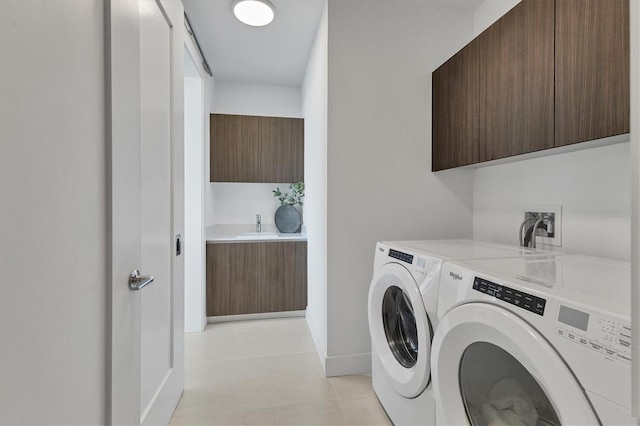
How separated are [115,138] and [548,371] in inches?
47.4

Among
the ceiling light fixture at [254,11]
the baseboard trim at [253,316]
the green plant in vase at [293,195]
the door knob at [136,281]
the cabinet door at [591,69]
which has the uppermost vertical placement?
the ceiling light fixture at [254,11]

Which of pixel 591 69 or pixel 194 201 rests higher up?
pixel 591 69

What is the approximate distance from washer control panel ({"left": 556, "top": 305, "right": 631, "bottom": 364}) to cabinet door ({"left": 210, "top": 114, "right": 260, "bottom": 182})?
2.85m

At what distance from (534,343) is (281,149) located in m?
2.84

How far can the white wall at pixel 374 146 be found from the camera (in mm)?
1969

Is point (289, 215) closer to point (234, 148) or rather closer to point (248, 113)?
point (234, 148)

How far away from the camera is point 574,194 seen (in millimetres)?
1433

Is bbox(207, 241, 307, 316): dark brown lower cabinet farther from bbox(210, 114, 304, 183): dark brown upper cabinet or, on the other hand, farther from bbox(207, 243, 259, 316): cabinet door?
bbox(210, 114, 304, 183): dark brown upper cabinet

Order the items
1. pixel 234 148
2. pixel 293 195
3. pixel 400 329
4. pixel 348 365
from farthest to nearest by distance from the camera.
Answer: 1. pixel 293 195
2. pixel 234 148
3. pixel 348 365
4. pixel 400 329

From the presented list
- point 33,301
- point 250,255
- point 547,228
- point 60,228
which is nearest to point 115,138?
point 60,228

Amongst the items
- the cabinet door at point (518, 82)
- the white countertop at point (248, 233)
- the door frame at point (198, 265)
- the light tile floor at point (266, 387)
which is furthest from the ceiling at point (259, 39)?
the light tile floor at point (266, 387)

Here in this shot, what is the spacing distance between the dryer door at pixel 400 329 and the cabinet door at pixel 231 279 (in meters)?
1.58

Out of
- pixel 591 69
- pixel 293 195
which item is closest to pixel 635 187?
pixel 591 69

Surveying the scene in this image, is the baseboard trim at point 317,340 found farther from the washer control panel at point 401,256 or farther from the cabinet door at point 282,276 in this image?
the washer control panel at point 401,256
